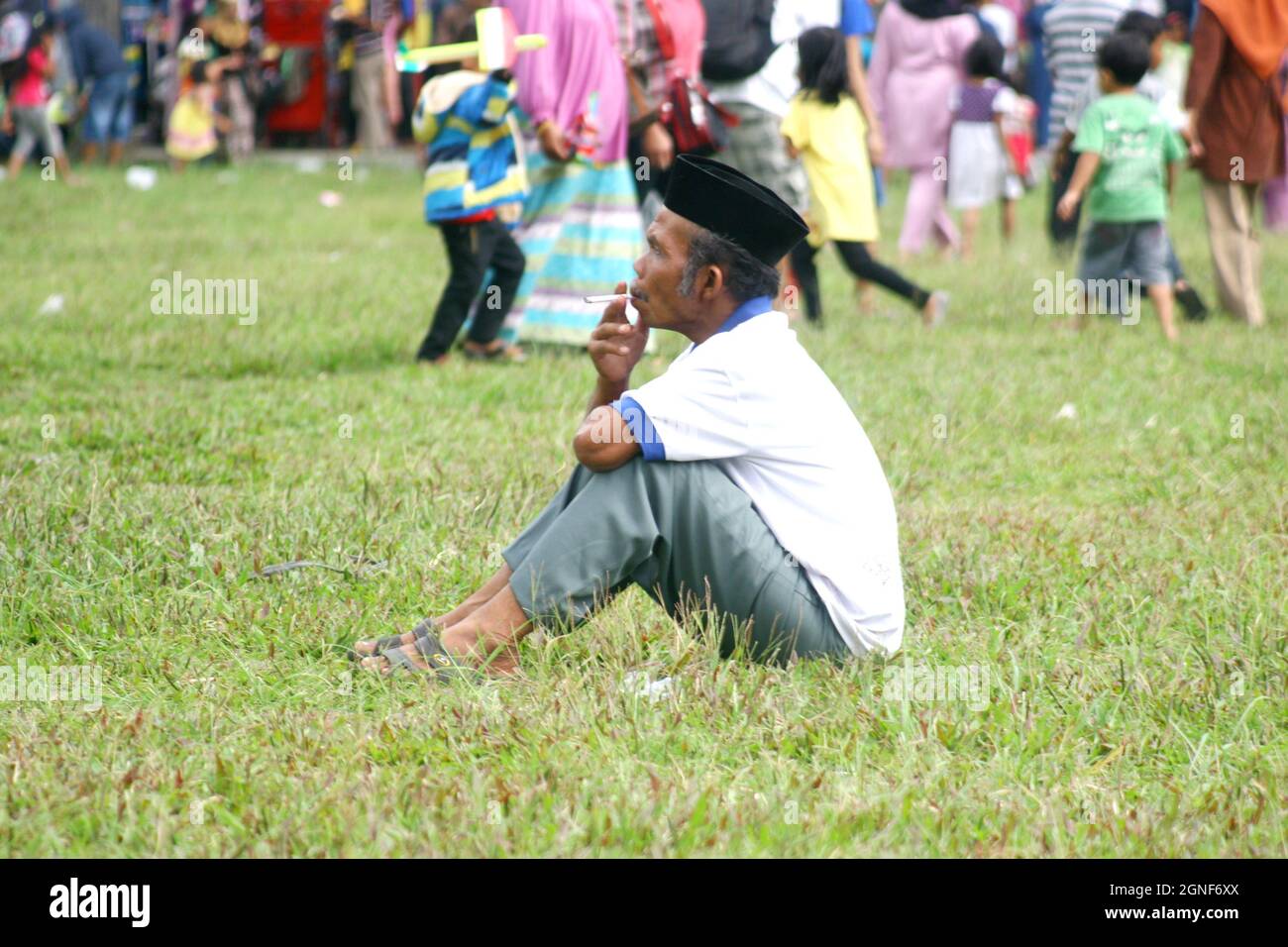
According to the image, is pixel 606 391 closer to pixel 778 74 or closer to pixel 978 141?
pixel 778 74

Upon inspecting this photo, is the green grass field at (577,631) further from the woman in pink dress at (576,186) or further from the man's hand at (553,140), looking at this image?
the man's hand at (553,140)

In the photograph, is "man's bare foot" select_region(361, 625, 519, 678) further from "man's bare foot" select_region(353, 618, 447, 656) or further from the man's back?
the man's back

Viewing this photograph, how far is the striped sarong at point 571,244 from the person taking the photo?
24.4 ft

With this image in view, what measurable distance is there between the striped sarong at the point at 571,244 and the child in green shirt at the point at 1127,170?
7.04 feet

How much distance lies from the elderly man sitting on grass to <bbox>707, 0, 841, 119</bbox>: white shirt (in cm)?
461

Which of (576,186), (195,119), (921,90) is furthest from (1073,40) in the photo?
(195,119)

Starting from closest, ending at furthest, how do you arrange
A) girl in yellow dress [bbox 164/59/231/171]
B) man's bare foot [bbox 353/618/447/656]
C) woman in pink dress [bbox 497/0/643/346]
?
man's bare foot [bbox 353/618/447/656] < woman in pink dress [bbox 497/0/643/346] < girl in yellow dress [bbox 164/59/231/171]

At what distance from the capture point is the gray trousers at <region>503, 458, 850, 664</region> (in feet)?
10.6

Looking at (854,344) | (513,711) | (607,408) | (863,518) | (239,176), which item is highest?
(607,408)

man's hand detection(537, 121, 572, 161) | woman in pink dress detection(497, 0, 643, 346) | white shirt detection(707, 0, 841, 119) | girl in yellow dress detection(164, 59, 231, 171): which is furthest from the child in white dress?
girl in yellow dress detection(164, 59, 231, 171)

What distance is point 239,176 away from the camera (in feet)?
51.2

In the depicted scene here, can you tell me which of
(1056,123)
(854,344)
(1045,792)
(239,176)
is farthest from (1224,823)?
(239,176)

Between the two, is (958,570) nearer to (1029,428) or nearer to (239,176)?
(1029,428)
